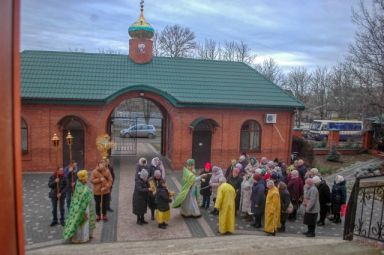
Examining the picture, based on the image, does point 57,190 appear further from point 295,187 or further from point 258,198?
point 295,187

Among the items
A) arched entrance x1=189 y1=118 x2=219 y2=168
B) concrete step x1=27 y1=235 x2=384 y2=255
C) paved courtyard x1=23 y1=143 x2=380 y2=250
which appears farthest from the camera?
arched entrance x1=189 y1=118 x2=219 y2=168

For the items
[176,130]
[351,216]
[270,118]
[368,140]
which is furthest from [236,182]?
[368,140]

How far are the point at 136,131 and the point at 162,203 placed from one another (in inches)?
430

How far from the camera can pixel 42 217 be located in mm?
9992

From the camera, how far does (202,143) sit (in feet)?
59.0

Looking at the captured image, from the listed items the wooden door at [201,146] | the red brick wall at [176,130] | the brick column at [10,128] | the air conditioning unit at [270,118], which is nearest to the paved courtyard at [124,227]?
the red brick wall at [176,130]

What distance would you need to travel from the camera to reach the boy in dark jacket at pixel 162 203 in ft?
29.6

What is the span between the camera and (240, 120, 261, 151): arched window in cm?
1855

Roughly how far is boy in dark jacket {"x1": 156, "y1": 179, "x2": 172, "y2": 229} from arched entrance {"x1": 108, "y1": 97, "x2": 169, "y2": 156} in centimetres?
958

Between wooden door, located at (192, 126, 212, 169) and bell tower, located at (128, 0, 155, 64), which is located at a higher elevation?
bell tower, located at (128, 0, 155, 64)

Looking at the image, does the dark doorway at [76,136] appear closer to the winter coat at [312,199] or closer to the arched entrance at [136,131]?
the arched entrance at [136,131]

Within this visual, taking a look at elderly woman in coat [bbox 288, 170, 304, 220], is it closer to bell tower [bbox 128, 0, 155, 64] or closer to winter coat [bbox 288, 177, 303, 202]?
winter coat [bbox 288, 177, 303, 202]

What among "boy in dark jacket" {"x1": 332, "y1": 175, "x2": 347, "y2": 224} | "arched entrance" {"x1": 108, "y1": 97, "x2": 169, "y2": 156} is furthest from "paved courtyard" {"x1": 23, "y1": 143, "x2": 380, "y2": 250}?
"arched entrance" {"x1": 108, "y1": 97, "x2": 169, "y2": 156}

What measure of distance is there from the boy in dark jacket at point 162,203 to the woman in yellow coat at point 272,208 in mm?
2596
